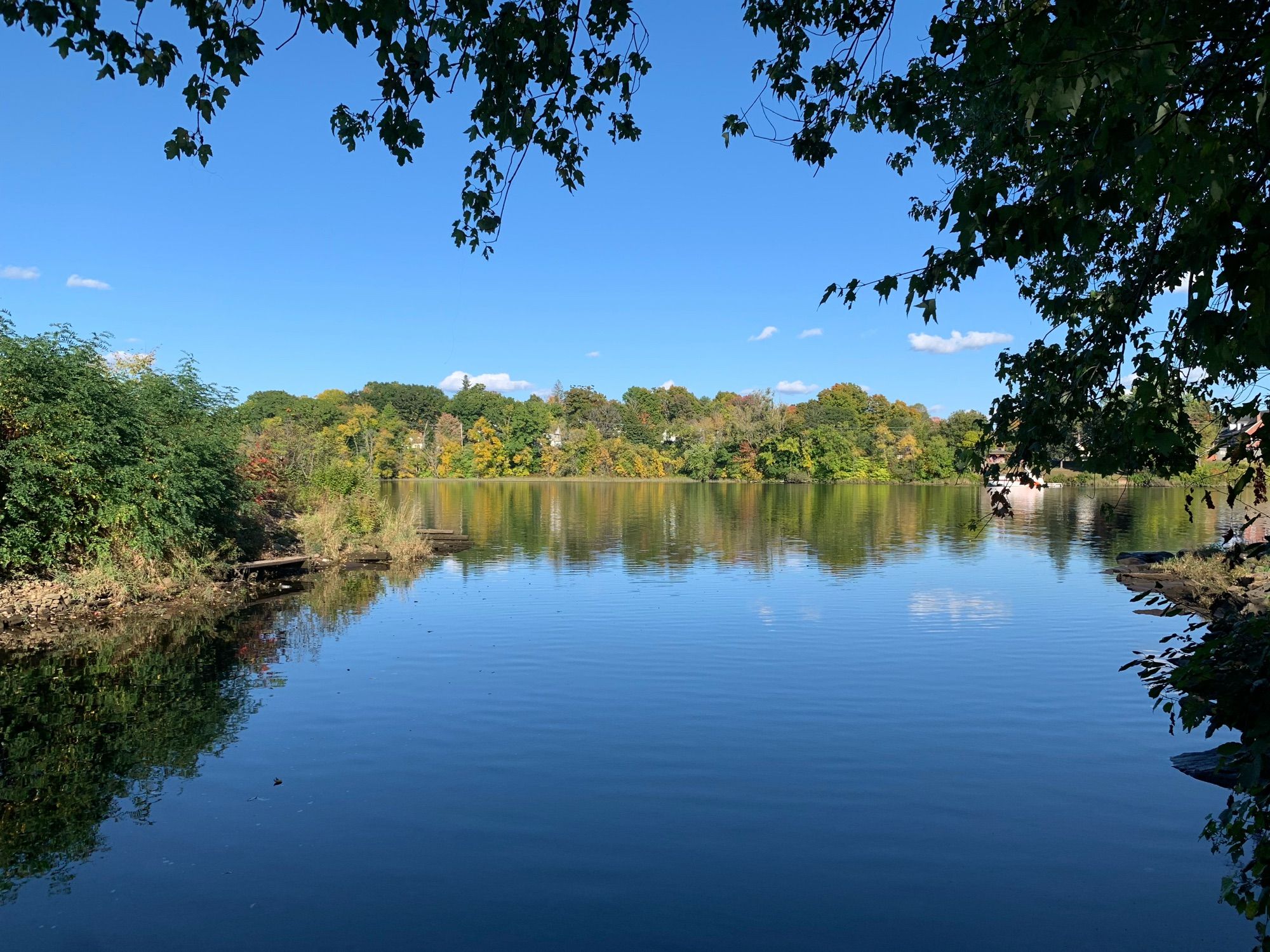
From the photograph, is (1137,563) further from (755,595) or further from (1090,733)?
(1090,733)

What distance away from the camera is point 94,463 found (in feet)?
59.7

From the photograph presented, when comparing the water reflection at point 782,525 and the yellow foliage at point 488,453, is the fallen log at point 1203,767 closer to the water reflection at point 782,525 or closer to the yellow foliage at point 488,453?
the water reflection at point 782,525

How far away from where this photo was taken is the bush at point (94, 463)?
1698 centimetres

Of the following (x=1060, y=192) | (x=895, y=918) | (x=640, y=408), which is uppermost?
(x=640, y=408)

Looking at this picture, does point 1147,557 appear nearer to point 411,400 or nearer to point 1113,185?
point 1113,185

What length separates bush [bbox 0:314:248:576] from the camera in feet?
55.7

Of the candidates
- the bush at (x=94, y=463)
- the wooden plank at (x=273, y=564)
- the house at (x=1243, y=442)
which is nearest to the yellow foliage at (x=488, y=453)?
the wooden plank at (x=273, y=564)

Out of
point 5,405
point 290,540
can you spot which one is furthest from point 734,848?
point 290,540

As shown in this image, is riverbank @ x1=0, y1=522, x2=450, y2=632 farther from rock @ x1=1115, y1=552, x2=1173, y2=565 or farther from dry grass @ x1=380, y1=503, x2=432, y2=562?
rock @ x1=1115, y1=552, x2=1173, y2=565

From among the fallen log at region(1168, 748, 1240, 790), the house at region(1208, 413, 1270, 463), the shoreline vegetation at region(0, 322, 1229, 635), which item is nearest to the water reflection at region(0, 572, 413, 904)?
the shoreline vegetation at region(0, 322, 1229, 635)

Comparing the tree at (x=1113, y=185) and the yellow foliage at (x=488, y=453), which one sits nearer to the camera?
the tree at (x=1113, y=185)

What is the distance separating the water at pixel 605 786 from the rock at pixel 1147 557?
24.6ft

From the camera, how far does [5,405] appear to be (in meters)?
17.0

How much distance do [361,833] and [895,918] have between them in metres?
4.29
